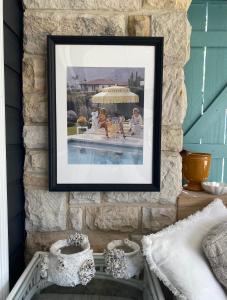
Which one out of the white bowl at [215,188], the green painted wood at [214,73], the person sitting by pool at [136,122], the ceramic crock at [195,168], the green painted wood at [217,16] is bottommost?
the white bowl at [215,188]

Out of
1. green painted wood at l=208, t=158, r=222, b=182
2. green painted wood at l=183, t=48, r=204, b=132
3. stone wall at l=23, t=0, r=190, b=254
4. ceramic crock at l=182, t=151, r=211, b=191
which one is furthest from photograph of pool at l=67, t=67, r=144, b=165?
green painted wood at l=208, t=158, r=222, b=182

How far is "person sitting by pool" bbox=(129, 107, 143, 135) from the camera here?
125 centimetres

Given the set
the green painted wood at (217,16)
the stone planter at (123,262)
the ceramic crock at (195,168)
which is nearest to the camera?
the stone planter at (123,262)

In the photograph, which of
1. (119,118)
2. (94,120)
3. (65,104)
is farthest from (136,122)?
(65,104)

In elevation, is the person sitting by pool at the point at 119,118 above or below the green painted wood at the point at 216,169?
above

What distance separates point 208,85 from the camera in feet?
5.43

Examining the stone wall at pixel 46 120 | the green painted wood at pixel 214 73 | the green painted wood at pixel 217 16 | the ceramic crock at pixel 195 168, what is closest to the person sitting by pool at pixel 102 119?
the stone wall at pixel 46 120

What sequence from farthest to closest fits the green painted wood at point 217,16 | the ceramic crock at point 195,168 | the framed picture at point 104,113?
the green painted wood at point 217,16, the ceramic crock at point 195,168, the framed picture at point 104,113

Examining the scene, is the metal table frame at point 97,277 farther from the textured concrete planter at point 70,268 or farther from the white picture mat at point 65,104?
the white picture mat at point 65,104

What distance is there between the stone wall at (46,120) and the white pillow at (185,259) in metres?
0.17

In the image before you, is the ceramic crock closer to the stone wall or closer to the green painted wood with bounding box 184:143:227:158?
the stone wall

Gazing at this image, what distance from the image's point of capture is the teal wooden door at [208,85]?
1.60 metres

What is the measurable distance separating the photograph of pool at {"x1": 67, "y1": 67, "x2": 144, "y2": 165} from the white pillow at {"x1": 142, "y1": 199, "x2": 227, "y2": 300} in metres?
0.37

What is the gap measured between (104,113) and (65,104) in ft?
0.63
